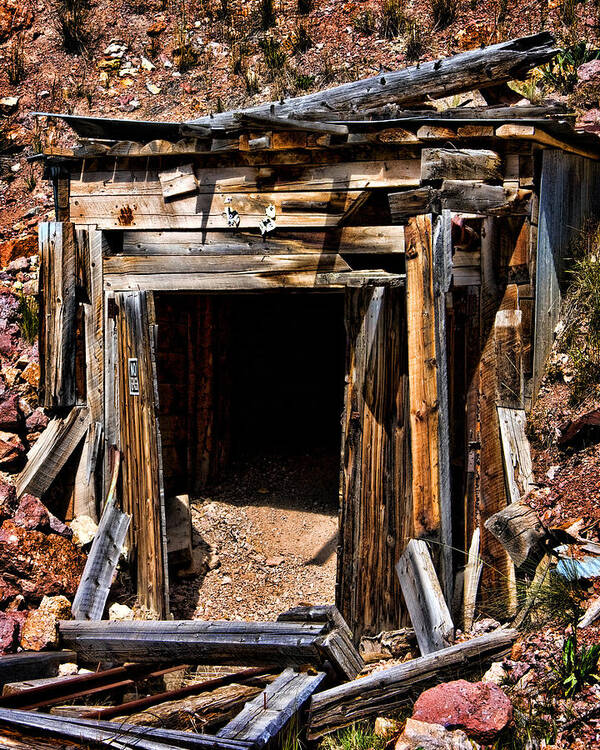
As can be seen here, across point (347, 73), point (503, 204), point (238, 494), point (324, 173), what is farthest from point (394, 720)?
point (347, 73)

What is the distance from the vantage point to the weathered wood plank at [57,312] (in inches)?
262

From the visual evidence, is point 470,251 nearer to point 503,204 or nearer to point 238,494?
point 503,204

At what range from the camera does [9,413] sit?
Result: 23.1ft

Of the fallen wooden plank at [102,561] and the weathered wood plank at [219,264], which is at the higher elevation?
the weathered wood plank at [219,264]

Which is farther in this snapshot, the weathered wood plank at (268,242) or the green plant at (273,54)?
the green plant at (273,54)

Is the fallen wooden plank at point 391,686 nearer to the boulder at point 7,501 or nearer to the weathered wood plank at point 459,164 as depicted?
the weathered wood plank at point 459,164

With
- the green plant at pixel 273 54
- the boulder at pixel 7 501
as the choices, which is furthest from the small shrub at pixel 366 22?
the boulder at pixel 7 501

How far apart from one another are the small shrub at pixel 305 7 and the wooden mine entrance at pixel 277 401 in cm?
572

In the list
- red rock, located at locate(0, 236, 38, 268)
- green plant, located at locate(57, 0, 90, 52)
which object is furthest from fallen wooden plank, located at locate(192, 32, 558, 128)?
green plant, located at locate(57, 0, 90, 52)

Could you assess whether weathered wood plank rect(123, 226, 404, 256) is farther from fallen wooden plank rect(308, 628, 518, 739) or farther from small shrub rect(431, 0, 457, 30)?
small shrub rect(431, 0, 457, 30)

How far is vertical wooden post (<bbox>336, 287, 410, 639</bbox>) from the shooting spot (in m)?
5.46

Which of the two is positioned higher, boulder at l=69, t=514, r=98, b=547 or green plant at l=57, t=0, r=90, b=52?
green plant at l=57, t=0, r=90, b=52

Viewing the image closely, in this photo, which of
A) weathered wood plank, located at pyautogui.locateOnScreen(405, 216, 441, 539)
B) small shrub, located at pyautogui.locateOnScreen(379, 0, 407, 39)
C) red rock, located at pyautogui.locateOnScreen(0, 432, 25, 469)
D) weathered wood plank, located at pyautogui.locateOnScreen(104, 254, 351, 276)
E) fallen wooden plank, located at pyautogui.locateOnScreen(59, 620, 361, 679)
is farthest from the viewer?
small shrub, located at pyautogui.locateOnScreen(379, 0, 407, 39)

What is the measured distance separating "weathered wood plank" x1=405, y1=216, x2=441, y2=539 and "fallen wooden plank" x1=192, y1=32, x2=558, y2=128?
Answer: 125cm
